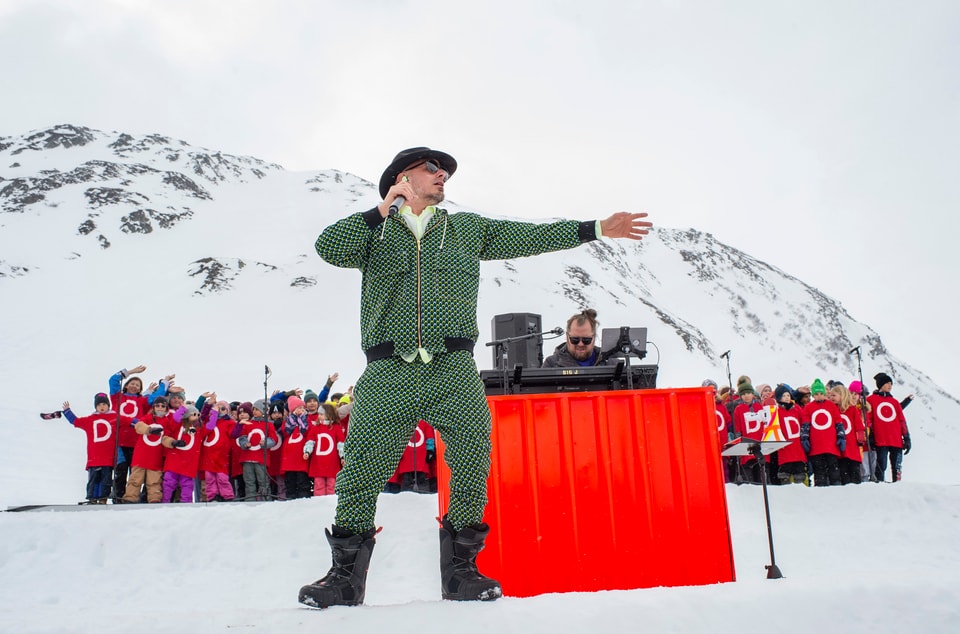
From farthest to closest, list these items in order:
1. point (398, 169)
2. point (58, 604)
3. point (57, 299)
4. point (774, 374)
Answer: point (774, 374)
point (57, 299)
point (58, 604)
point (398, 169)

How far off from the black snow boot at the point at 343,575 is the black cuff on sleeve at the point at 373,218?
1.25m

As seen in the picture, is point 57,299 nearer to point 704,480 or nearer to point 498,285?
point 498,285

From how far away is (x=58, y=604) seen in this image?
6.70m

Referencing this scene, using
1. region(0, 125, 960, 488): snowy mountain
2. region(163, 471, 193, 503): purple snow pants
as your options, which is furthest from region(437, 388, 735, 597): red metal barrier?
region(0, 125, 960, 488): snowy mountain

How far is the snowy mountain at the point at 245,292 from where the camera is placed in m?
37.8

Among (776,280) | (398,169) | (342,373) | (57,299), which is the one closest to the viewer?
(398,169)

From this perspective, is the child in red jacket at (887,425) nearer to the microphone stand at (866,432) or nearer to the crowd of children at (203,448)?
the microphone stand at (866,432)

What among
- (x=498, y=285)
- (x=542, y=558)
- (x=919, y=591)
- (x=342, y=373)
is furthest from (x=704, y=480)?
(x=498, y=285)

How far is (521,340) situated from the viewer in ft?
26.5

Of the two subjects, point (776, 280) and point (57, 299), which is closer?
point (57, 299)

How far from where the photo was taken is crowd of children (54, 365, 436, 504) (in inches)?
411

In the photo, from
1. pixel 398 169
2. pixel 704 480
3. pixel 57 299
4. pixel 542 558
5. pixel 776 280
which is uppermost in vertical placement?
pixel 776 280

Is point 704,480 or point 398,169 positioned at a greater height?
point 398,169

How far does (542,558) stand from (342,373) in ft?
106
